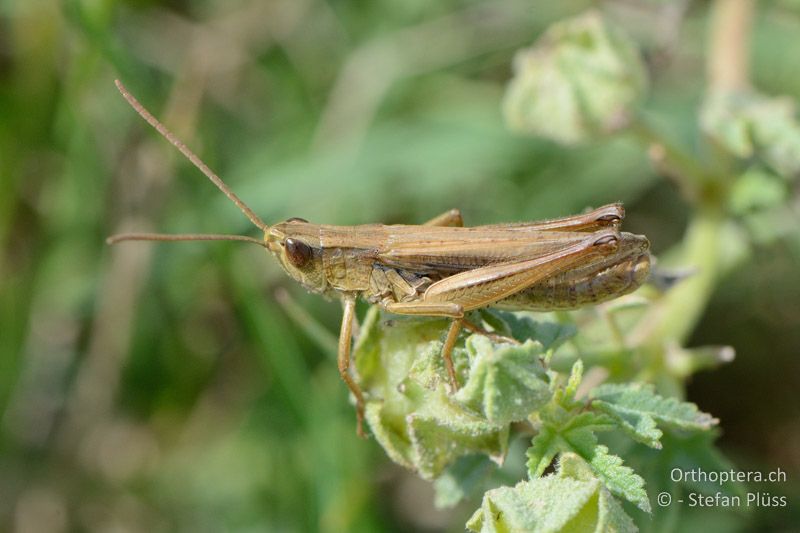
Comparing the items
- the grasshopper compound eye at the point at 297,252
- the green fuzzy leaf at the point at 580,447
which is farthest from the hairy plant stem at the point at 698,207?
the grasshopper compound eye at the point at 297,252

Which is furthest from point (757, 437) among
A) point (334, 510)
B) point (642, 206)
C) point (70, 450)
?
point (70, 450)

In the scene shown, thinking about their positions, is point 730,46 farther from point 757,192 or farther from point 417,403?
point 417,403

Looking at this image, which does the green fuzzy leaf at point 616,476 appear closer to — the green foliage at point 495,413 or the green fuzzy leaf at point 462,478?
the green foliage at point 495,413

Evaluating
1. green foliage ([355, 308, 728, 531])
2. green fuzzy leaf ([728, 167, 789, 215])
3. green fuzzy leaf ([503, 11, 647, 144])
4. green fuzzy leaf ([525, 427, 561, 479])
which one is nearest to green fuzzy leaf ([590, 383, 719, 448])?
green foliage ([355, 308, 728, 531])

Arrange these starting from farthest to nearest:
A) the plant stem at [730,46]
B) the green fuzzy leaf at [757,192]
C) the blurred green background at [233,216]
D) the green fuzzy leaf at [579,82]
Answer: the blurred green background at [233,216] → the plant stem at [730,46] → the green fuzzy leaf at [757,192] → the green fuzzy leaf at [579,82]

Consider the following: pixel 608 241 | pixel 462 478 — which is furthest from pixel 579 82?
pixel 462 478

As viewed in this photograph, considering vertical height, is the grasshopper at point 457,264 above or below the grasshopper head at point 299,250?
below

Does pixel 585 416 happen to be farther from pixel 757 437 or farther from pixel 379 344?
pixel 757 437
